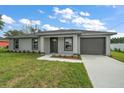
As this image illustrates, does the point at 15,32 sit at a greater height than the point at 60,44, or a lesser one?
greater

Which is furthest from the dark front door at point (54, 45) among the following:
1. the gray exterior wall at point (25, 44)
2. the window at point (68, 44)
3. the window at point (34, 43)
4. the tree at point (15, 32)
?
the tree at point (15, 32)

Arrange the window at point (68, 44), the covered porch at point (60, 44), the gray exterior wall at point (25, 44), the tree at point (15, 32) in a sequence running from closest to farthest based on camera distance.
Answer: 1. the covered porch at point (60, 44)
2. the window at point (68, 44)
3. the gray exterior wall at point (25, 44)
4. the tree at point (15, 32)

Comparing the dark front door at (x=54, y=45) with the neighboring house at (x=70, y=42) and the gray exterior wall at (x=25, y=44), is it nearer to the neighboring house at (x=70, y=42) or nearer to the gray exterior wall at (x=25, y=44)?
the neighboring house at (x=70, y=42)

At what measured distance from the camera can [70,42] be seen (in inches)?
734

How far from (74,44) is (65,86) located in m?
11.5

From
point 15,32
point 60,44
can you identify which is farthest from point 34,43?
point 15,32

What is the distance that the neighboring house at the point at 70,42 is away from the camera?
59.1 feet

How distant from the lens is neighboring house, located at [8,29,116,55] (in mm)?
18019

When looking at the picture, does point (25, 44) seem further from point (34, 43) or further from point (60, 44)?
point (60, 44)

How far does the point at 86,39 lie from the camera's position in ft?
67.6

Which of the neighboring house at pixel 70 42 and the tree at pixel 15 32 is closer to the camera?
the neighboring house at pixel 70 42

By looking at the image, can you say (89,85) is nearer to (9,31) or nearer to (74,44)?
(74,44)
